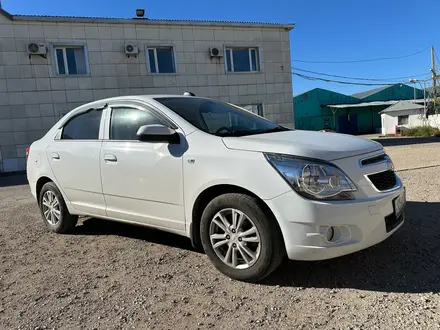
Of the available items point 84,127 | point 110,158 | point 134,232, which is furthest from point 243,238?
point 84,127

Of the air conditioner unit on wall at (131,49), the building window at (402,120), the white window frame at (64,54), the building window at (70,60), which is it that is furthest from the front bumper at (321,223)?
the building window at (402,120)

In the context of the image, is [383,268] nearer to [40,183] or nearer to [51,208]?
[51,208]

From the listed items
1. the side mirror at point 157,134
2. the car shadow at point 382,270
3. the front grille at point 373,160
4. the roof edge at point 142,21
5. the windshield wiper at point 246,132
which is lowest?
the car shadow at point 382,270

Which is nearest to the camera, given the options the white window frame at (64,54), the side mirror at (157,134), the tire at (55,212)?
the side mirror at (157,134)

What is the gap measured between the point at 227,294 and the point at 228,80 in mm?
15400

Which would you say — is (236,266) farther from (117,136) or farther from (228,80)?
(228,80)

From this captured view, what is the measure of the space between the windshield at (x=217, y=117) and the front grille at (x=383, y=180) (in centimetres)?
119

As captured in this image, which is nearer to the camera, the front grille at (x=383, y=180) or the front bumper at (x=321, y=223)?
the front bumper at (x=321, y=223)

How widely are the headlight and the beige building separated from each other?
1442cm

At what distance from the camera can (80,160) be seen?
171 inches

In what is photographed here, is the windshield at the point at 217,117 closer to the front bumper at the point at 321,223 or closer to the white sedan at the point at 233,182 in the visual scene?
the white sedan at the point at 233,182

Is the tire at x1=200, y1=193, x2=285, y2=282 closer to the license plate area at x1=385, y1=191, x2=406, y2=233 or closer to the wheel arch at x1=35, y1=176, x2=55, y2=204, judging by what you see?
the license plate area at x1=385, y1=191, x2=406, y2=233

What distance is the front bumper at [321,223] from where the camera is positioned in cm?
278

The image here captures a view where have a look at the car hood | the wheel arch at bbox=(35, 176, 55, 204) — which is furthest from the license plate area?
the wheel arch at bbox=(35, 176, 55, 204)
